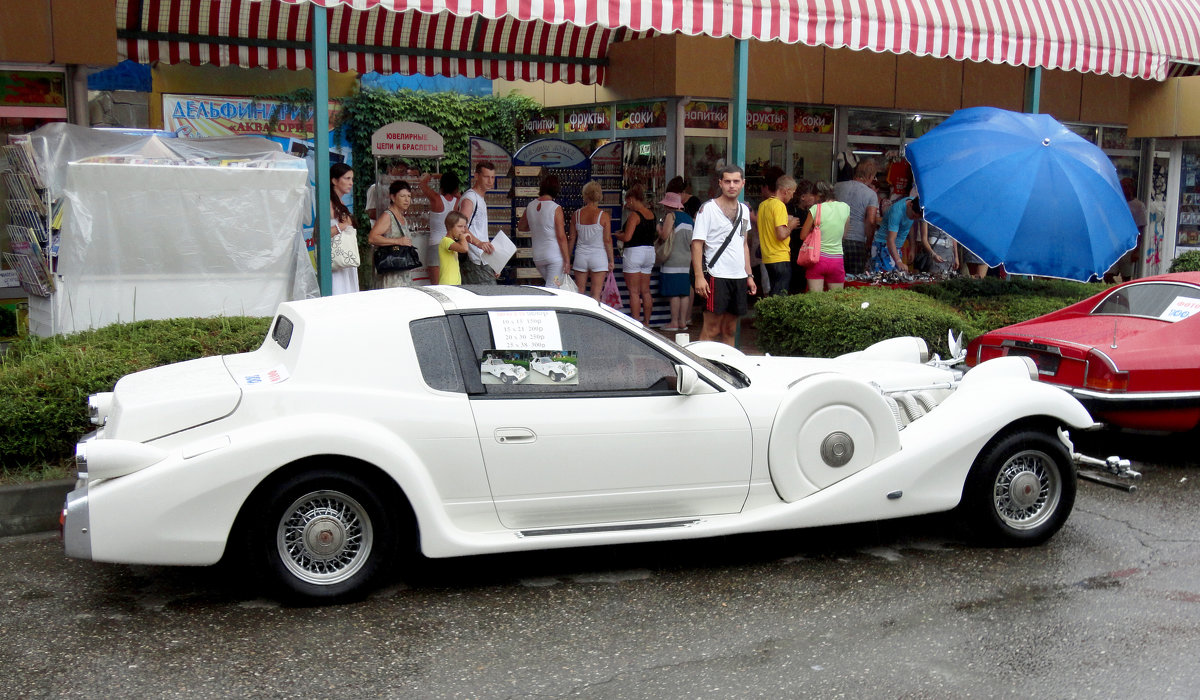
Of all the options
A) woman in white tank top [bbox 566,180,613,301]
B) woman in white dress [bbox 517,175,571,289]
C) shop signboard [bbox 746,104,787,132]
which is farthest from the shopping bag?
shop signboard [bbox 746,104,787,132]

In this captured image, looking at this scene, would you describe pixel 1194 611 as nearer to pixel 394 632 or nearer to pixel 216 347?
pixel 394 632

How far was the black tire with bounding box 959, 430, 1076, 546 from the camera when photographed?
5574 millimetres

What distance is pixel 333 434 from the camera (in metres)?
4.68

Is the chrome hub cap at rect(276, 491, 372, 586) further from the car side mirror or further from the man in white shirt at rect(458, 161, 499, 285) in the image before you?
the man in white shirt at rect(458, 161, 499, 285)

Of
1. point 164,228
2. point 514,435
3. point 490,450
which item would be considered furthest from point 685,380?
point 164,228

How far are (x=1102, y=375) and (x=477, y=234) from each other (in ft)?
19.6

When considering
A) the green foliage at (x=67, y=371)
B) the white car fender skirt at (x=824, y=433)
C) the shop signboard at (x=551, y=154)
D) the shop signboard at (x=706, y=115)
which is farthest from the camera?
the shop signboard at (x=706, y=115)

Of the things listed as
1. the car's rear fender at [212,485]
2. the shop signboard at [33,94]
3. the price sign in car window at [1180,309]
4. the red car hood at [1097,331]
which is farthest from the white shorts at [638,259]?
the car's rear fender at [212,485]

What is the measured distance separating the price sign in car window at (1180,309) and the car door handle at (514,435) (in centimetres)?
494

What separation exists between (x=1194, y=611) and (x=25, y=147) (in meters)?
8.06

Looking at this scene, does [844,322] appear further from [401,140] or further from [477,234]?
[401,140]

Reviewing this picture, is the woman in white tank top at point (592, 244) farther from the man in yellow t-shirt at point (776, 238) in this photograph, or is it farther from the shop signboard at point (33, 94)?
the shop signboard at point (33, 94)

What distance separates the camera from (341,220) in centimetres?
945

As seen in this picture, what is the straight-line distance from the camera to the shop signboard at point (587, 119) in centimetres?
1504
